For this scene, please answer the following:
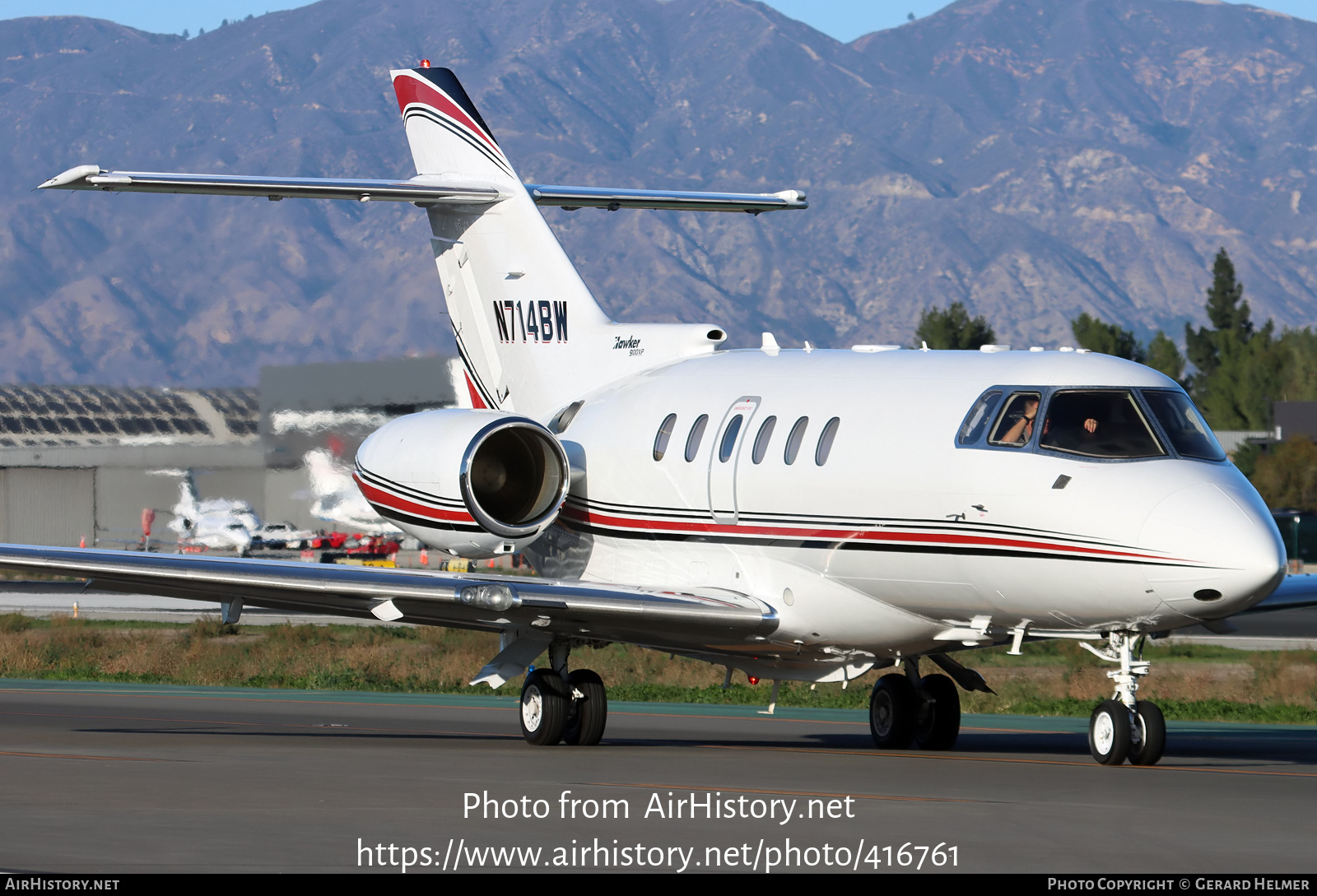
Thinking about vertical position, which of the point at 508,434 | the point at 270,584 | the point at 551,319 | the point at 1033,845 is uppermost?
the point at 551,319

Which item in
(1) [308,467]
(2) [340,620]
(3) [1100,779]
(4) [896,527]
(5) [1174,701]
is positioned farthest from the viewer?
(2) [340,620]

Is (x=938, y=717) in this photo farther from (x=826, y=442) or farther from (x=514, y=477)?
(x=514, y=477)

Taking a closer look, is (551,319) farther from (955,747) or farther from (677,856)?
(677,856)

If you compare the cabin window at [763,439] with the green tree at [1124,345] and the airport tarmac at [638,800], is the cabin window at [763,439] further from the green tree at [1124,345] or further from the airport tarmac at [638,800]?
the green tree at [1124,345]

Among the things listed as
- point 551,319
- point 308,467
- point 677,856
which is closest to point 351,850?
point 677,856

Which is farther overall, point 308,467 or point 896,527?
point 308,467

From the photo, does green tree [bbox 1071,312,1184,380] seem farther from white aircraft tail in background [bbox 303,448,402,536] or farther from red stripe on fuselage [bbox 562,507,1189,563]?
red stripe on fuselage [bbox 562,507,1189,563]

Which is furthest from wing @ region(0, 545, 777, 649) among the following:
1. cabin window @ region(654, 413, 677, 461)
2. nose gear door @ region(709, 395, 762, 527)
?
cabin window @ region(654, 413, 677, 461)

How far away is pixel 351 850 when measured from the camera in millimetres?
11570

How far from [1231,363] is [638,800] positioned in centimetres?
12328

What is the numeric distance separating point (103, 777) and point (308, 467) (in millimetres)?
30788

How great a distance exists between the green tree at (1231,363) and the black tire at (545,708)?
106 metres

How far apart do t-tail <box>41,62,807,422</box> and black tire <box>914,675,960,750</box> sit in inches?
177

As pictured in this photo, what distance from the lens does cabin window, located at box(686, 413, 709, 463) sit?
19.9 metres
